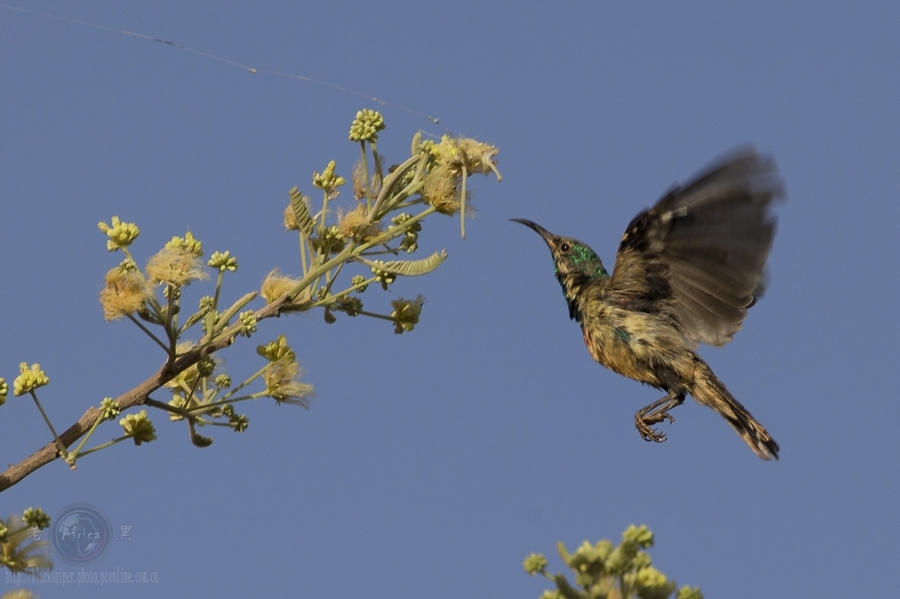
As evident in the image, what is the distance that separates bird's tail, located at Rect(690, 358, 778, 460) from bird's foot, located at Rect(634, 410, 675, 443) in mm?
259

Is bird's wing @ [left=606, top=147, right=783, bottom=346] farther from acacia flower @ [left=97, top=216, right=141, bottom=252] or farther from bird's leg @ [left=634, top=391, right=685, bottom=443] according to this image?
acacia flower @ [left=97, top=216, right=141, bottom=252]

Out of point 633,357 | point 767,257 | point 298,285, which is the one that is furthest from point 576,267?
point 298,285

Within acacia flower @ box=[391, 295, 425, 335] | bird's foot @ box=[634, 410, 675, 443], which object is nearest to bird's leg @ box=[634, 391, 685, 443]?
bird's foot @ box=[634, 410, 675, 443]

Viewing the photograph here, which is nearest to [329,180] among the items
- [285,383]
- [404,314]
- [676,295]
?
[404,314]

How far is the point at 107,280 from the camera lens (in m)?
4.69

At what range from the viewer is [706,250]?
23.5ft

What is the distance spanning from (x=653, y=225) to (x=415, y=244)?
260 cm

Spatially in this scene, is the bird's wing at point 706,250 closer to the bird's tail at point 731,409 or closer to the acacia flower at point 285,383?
the bird's tail at point 731,409

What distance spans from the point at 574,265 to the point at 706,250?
1101 millimetres

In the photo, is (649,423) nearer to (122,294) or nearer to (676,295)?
(676,295)

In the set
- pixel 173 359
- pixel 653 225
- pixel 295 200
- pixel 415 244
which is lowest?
pixel 173 359

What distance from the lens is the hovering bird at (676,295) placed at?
22.7 ft

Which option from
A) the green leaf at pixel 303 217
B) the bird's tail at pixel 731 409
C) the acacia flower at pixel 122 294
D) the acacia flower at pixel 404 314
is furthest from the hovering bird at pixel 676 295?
the acacia flower at pixel 122 294

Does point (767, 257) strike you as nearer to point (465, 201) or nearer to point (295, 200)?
point (465, 201)
